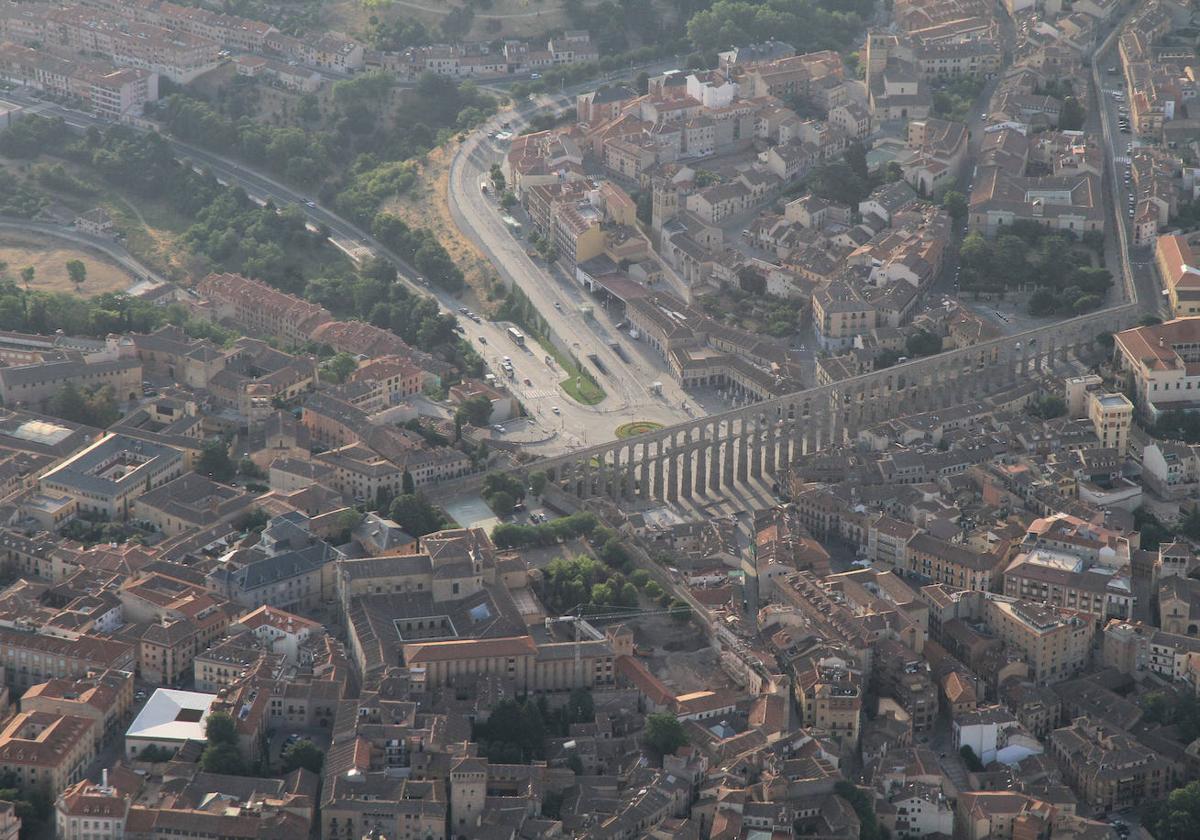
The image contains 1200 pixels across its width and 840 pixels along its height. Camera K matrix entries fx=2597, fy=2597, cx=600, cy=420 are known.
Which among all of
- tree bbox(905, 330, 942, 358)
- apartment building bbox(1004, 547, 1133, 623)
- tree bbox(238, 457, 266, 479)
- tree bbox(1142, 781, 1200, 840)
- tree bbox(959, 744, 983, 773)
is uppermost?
tree bbox(905, 330, 942, 358)

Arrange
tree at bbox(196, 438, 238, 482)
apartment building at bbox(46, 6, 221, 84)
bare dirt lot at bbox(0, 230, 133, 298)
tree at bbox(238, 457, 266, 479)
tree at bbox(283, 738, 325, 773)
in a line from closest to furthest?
1. tree at bbox(283, 738, 325, 773)
2. tree at bbox(196, 438, 238, 482)
3. tree at bbox(238, 457, 266, 479)
4. bare dirt lot at bbox(0, 230, 133, 298)
5. apartment building at bbox(46, 6, 221, 84)

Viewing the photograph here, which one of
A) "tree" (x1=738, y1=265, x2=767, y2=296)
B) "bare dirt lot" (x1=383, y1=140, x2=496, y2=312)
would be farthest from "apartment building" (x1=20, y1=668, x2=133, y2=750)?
"tree" (x1=738, y1=265, x2=767, y2=296)

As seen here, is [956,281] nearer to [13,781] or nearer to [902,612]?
[902,612]

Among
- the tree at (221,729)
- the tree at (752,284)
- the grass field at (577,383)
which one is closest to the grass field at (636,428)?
the grass field at (577,383)

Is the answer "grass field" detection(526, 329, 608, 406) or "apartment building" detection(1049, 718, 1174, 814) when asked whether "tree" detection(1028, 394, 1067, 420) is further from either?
"apartment building" detection(1049, 718, 1174, 814)

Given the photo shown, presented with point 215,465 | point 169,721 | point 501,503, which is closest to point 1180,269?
point 501,503

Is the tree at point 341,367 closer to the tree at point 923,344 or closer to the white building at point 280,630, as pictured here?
the tree at point 923,344
